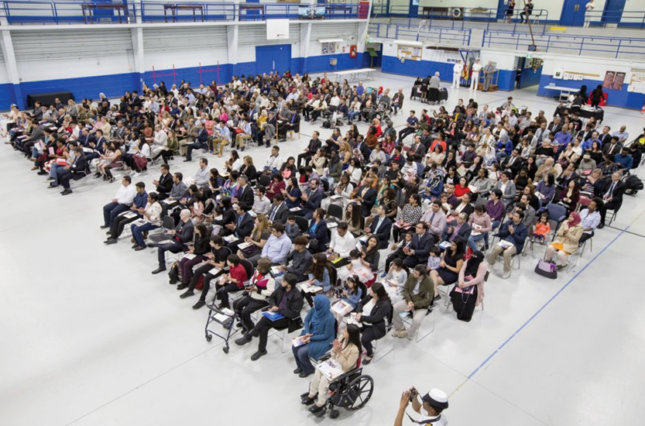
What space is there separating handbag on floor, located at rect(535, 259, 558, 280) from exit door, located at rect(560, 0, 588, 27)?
2679 cm

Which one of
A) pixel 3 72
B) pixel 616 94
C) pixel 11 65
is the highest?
pixel 11 65

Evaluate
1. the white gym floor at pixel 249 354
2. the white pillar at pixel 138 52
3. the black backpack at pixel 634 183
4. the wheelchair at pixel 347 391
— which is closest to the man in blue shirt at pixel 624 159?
the black backpack at pixel 634 183

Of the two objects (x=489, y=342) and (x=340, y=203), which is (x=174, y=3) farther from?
(x=489, y=342)

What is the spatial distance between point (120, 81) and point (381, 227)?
19.1m

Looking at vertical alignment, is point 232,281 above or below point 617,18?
below

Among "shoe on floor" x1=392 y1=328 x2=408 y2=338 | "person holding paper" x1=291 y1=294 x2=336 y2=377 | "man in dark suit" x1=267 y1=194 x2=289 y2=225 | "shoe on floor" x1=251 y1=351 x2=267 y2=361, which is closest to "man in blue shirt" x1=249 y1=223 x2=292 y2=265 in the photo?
"man in dark suit" x1=267 y1=194 x2=289 y2=225

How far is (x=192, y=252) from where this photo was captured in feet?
26.9

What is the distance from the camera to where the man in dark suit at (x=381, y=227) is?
339 inches

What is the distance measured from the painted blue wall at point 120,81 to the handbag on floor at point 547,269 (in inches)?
823

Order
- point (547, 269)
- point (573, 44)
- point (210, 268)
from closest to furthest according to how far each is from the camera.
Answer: point (210, 268), point (547, 269), point (573, 44)

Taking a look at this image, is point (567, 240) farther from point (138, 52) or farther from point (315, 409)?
point (138, 52)

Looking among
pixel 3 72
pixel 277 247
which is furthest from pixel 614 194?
pixel 3 72

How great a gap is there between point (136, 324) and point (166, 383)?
4.88 ft

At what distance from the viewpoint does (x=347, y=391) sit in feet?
17.7
